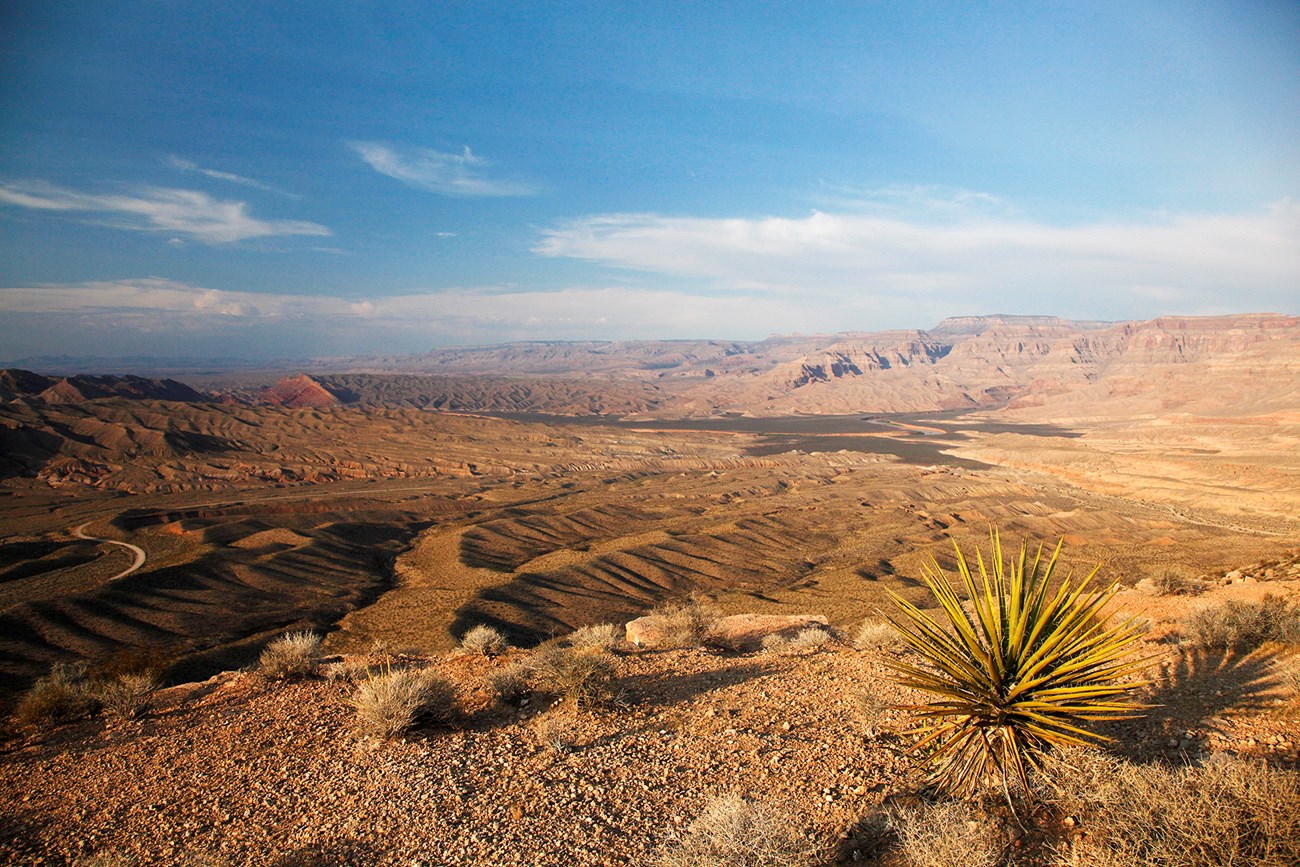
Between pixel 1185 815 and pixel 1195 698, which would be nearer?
pixel 1185 815

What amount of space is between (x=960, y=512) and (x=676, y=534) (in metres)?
27.0

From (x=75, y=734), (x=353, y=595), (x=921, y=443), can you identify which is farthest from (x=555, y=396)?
(x=75, y=734)

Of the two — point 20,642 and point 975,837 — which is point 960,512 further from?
point 20,642

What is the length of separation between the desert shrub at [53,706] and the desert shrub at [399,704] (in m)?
4.01

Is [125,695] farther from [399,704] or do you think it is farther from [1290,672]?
[1290,672]

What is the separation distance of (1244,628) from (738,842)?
9.91 m

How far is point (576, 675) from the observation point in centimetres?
859

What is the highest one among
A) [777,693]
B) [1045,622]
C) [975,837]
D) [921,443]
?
[1045,622]

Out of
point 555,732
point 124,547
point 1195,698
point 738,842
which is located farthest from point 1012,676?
point 124,547

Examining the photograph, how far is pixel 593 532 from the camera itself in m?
46.9

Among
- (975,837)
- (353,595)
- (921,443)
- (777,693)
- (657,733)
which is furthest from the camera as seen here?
(921,443)

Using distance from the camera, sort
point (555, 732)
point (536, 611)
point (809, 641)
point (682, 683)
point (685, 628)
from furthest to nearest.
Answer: point (536, 611) → point (685, 628) → point (809, 641) → point (682, 683) → point (555, 732)

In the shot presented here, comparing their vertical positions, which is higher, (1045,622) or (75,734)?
(1045,622)

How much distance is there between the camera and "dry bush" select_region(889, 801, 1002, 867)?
471cm
